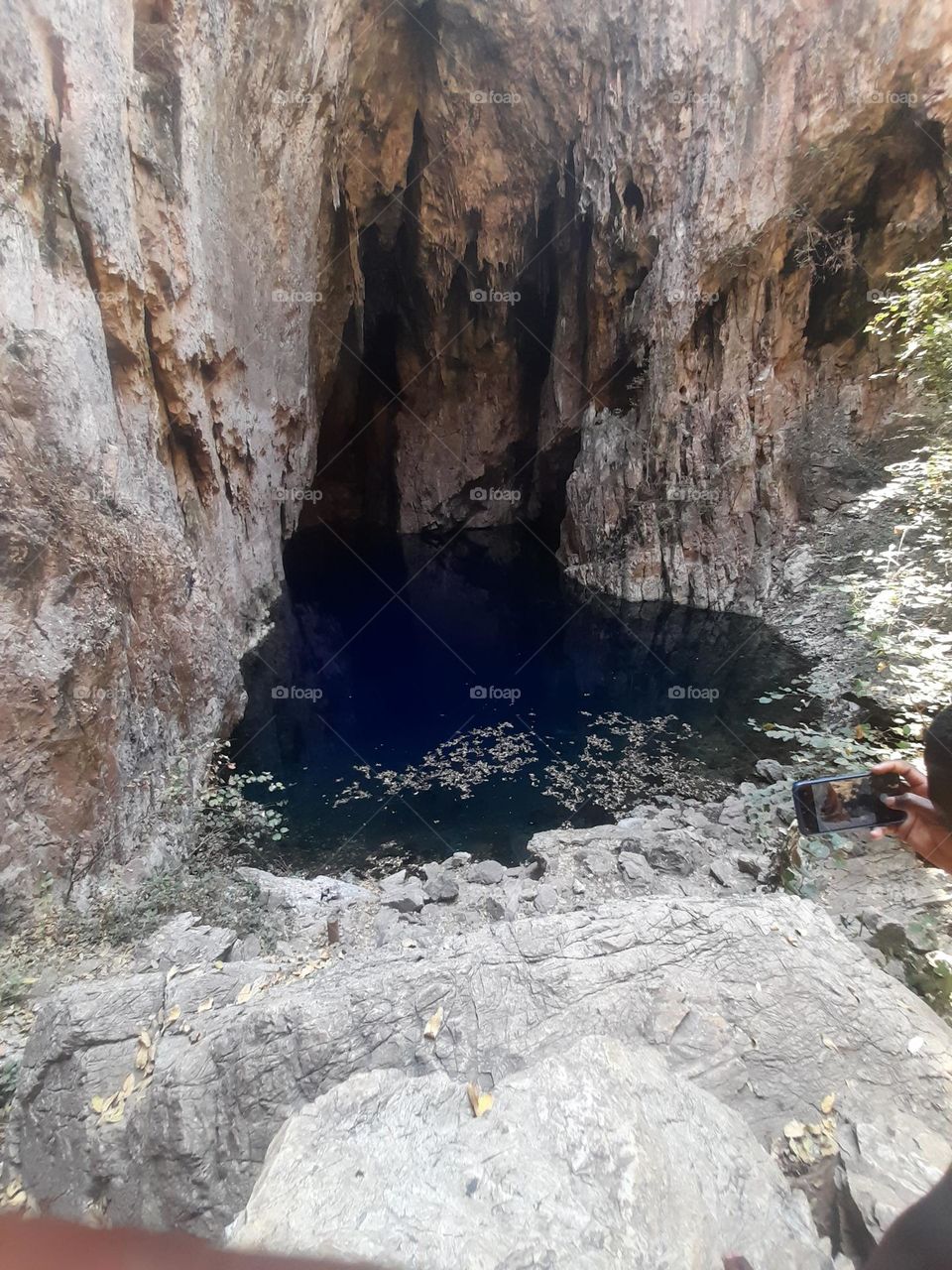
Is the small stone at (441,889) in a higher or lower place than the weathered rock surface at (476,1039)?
lower

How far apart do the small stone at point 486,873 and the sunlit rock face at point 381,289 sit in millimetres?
2715

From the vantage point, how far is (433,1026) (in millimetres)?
2447

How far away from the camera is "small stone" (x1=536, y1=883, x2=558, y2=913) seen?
4402mm

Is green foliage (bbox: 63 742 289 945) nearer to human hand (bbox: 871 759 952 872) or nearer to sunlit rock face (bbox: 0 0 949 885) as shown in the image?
sunlit rock face (bbox: 0 0 949 885)

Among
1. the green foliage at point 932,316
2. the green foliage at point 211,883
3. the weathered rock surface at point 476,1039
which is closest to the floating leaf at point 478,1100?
the weathered rock surface at point 476,1039

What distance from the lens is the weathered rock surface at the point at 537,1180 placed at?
154 centimetres

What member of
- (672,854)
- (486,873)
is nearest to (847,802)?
(672,854)

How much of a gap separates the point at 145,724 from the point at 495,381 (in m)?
19.7

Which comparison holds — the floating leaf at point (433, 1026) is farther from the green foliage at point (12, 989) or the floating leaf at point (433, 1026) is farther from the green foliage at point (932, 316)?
the green foliage at point (932, 316)

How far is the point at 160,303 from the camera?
7.73m

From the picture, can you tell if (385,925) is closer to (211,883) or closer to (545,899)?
(545,899)

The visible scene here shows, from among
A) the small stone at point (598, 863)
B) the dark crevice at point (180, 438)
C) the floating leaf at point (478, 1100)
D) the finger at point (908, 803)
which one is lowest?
the small stone at point (598, 863)

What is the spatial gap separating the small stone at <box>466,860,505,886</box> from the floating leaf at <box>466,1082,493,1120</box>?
3.25 m

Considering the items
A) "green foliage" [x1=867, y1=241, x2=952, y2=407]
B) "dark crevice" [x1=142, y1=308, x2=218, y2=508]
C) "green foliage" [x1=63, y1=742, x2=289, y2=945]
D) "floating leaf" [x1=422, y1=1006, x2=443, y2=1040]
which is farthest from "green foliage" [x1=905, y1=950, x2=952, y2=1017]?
"dark crevice" [x1=142, y1=308, x2=218, y2=508]
